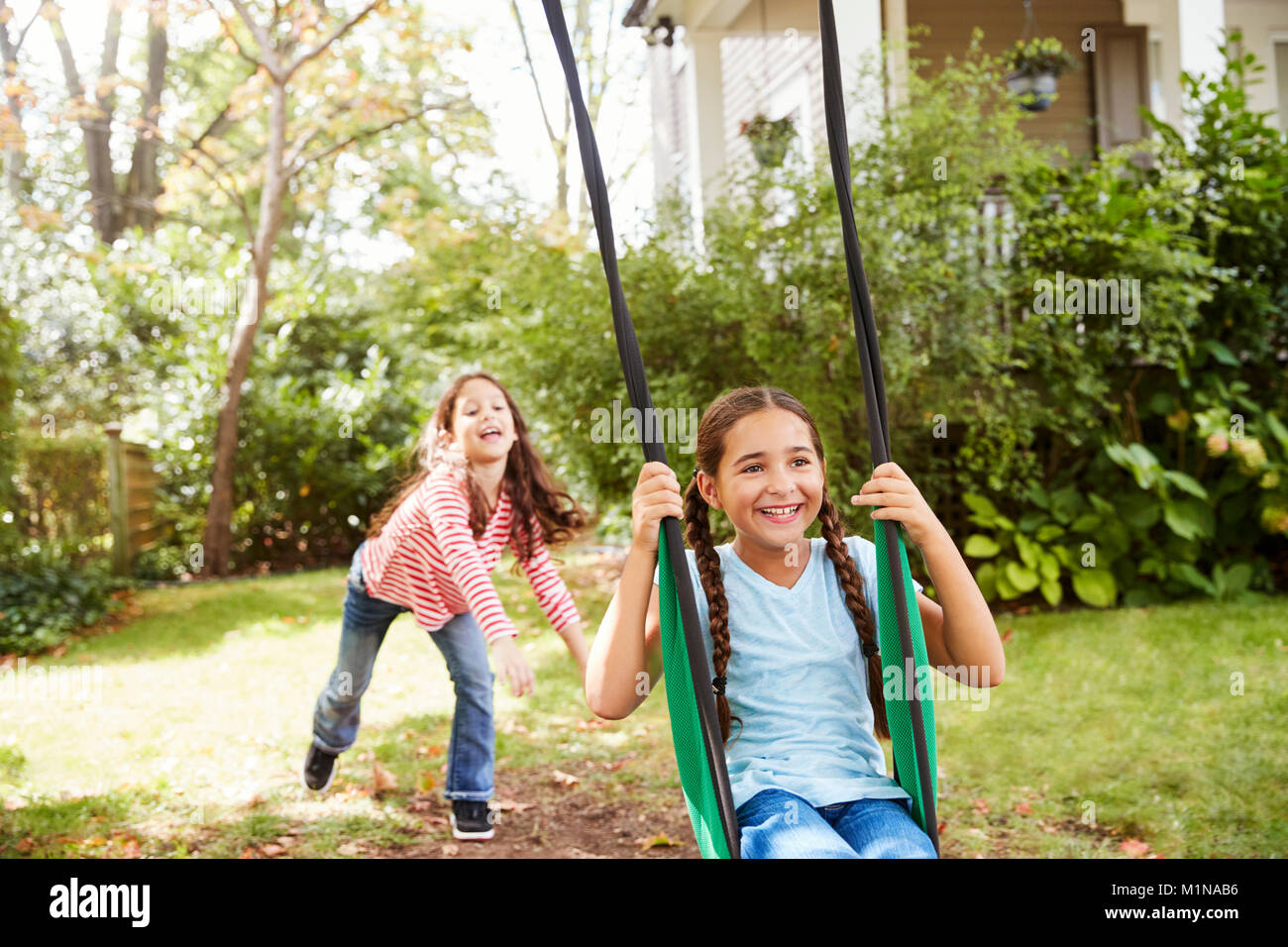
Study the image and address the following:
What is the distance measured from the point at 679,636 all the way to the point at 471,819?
66.7 inches

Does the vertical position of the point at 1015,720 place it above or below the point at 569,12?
below

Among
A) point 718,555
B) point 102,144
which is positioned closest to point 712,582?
point 718,555

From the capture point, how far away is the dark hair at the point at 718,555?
176cm

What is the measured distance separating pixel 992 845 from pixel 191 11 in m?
7.09

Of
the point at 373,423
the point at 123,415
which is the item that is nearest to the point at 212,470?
the point at 373,423

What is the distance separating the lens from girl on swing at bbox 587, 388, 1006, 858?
1.61 m

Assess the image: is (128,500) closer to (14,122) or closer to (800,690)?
(14,122)

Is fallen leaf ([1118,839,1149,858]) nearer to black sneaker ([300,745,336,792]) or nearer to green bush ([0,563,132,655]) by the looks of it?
black sneaker ([300,745,336,792])

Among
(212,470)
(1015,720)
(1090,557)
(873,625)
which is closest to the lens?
(873,625)

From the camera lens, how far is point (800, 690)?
175 cm

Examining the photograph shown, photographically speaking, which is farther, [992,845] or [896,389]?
[896,389]

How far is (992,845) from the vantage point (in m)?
2.96

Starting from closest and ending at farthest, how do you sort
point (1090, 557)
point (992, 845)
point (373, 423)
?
point (992, 845), point (1090, 557), point (373, 423)

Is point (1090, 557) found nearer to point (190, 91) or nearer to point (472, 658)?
point (472, 658)
